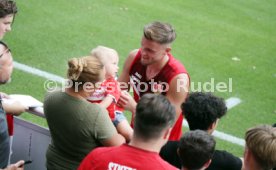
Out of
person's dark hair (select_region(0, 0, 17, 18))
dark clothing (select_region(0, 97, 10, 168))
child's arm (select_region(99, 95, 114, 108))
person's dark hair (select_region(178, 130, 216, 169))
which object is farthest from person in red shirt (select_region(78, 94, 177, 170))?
person's dark hair (select_region(0, 0, 17, 18))

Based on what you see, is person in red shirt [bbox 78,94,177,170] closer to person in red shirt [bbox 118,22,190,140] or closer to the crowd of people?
the crowd of people

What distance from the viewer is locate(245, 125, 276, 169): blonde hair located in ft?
11.3

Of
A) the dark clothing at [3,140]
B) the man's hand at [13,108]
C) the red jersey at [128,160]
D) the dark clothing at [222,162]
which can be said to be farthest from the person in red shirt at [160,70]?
the red jersey at [128,160]

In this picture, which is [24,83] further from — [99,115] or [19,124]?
[99,115]

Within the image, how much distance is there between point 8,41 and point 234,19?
5136 mm

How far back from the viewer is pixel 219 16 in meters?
11.4

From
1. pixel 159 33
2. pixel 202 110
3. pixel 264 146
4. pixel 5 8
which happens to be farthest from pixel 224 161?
pixel 5 8

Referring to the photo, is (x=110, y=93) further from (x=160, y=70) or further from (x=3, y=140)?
(x=3, y=140)

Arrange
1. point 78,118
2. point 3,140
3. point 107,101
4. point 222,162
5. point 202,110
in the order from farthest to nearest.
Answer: point 107,101 < point 3,140 < point 202,110 < point 78,118 < point 222,162

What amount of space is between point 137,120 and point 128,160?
276mm

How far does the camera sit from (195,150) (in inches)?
131

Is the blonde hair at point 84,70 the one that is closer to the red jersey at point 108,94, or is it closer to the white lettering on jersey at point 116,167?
the red jersey at point 108,94

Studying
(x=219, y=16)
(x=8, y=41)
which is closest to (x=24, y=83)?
(x=8, y=41)

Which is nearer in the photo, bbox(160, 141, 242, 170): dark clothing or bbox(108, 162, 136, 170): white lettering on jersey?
bbox(108, 162, 136, 170): white lettering on jersey
